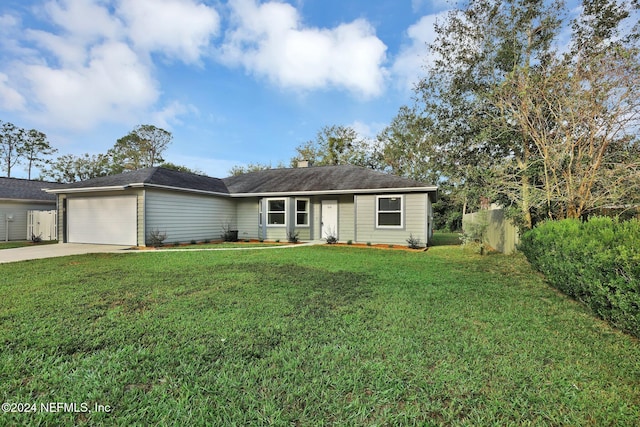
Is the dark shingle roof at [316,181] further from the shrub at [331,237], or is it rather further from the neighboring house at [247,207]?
the shrub at [331,237]

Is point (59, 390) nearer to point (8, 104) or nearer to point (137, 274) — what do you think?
point (137, 274)

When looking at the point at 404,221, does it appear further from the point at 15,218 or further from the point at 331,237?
the point at 15,218

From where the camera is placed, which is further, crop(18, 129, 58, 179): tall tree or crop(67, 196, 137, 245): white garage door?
crop(18, 129, 58, 179): tall tree

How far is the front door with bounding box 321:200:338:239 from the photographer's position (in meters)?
14.2

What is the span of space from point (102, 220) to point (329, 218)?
33.1 feet

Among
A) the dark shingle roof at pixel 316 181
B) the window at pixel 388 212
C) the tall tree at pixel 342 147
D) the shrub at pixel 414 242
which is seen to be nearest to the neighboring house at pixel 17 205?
the dark shingle roof at pixel 316 181

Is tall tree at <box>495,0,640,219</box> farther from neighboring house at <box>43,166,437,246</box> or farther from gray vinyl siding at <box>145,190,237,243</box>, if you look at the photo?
gray vinyl siding at <box>145,190,237,243</box>

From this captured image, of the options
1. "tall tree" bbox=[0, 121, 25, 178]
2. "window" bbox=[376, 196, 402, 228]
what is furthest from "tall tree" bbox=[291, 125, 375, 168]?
"tall tree" bbox=[0, 121, 25, 178]

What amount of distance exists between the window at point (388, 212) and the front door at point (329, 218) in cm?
215

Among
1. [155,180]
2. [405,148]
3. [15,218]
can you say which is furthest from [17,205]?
[405,148]

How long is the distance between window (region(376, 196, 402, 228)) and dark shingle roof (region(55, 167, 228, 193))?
8.02m

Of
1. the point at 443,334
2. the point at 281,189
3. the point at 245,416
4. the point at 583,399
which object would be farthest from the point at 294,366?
the point at 281,189

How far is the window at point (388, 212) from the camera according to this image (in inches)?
502

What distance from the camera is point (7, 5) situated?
872 centimetres
